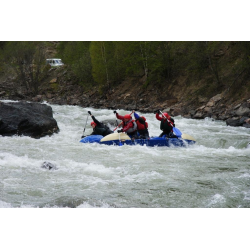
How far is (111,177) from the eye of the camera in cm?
648

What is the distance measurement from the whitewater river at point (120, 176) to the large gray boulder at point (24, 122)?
506 millimetres

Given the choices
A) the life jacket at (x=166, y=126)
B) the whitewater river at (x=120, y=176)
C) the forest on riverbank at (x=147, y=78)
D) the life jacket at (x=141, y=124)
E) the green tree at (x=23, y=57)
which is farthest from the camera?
the green tree at (x=23, y=57)

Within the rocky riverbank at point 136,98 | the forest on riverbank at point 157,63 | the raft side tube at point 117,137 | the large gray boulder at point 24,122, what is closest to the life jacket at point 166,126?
the raft side tube at point 117,137

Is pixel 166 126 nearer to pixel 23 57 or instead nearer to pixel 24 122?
pixel 24 122

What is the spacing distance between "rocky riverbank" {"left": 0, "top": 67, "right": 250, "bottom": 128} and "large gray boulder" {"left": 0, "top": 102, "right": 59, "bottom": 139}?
Result: 7.78m

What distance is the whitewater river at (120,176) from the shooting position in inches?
204

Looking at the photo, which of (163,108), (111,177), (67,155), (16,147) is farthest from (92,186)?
(163,108)

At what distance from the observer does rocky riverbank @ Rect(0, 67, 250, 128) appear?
15925mm

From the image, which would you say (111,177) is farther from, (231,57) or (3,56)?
(3,56)

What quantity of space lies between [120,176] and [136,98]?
1661 cm

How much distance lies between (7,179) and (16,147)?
9.87 feet

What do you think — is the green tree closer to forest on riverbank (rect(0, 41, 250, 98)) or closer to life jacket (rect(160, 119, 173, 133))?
forest on riverbank (rect(0, 41, 250, 98))

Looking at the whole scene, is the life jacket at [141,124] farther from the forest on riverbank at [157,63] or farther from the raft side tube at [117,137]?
the forest on riverbank at [157,63]

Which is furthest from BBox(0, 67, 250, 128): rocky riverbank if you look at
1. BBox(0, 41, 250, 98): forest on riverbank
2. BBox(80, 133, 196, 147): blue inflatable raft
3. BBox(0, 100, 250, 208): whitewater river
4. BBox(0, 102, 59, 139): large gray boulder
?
BBox(0, 102, 59, 139): large gray boulder
